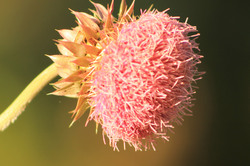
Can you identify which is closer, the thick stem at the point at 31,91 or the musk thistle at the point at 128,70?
Result: the musk thistle at the point at 128,70

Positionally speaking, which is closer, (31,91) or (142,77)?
(142,77)

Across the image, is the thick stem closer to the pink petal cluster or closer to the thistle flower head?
the thistle flower head

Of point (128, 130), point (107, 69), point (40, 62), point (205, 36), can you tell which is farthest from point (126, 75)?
point (205, 36)

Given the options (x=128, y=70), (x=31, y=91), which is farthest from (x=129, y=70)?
(x=31, y=91)

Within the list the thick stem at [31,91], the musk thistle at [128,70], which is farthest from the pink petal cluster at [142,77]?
the thick stem at [31,91]

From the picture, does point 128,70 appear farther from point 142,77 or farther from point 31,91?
point 31,91

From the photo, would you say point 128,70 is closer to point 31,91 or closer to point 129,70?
point 129,70

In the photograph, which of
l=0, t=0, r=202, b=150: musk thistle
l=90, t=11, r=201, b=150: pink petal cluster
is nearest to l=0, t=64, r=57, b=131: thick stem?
l=0, t=0, r=202, b=150: musk thistle

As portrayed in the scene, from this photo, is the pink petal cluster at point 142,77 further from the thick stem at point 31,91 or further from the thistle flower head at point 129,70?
the thick stem at point 31,91

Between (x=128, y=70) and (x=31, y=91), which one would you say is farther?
(x=31, y=91)
